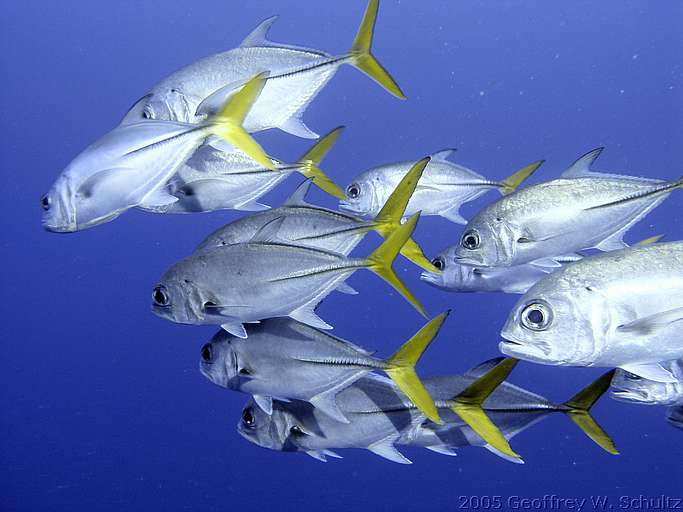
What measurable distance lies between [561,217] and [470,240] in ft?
1.54

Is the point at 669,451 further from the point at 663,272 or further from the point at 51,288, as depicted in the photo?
the point at 51,288

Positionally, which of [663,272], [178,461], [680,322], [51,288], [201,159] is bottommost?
[178,461]

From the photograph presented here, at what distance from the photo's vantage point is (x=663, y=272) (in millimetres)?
2020

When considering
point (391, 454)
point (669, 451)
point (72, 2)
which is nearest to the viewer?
point (391, 454)

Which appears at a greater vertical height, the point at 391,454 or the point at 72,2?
the point at 72,2

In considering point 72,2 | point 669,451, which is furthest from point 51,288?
point 669,451

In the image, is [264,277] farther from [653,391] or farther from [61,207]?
[653,391]

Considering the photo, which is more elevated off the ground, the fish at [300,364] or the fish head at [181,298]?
the fish head at [181,298]

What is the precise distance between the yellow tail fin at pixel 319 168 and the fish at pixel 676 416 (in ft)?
5.79

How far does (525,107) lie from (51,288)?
18.3 meters

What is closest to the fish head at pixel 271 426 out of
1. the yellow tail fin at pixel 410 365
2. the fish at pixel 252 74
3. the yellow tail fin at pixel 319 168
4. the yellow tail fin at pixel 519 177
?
the yellow tail fin at pixel 410 365

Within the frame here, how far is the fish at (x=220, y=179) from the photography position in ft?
9.99

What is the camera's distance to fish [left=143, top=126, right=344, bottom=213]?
120 inches

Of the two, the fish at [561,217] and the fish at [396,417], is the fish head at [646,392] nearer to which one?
the fish at [396,417]
